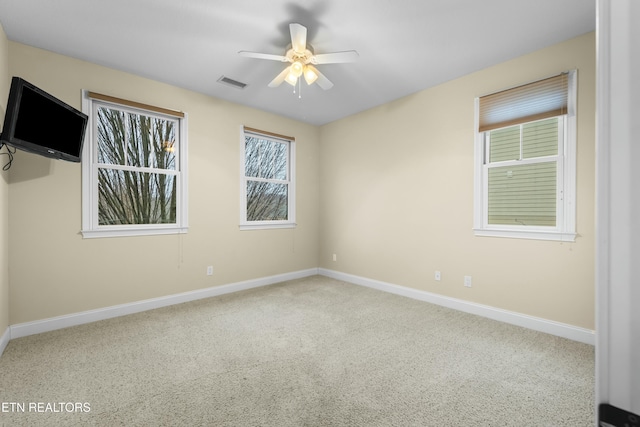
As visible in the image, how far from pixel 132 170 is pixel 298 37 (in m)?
2.37

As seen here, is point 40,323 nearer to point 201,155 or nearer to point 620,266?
point 201,155

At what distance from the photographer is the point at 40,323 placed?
9.28ft

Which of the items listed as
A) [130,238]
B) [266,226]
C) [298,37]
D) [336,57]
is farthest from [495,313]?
[130,238]

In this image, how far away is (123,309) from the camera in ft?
10.7

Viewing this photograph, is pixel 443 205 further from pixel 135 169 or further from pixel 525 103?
pixel 135 169

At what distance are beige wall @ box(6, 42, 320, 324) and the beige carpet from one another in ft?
1.32

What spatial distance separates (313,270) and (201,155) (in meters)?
2.58

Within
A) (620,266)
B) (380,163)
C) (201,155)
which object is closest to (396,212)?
(380,163)

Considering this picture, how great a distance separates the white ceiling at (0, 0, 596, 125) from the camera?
2285 mm

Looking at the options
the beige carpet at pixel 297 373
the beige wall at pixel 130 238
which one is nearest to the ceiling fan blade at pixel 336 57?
the beige wall at pixel 130 238

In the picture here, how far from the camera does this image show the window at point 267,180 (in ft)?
14.4

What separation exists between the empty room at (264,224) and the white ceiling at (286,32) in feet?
0.07

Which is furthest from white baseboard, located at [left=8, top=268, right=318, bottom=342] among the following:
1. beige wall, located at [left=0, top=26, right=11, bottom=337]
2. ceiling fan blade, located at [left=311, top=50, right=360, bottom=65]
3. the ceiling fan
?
ceiling fan blade, located at [left=311, top=50, right=360, bottom=65]

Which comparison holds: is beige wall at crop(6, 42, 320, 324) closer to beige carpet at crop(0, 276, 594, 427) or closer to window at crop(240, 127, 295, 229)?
window at crop(240, 127, 295, 229)
